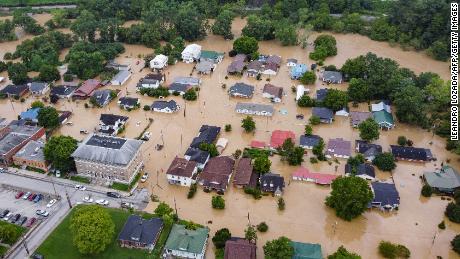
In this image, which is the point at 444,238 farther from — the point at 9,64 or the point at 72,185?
the point at 9,64

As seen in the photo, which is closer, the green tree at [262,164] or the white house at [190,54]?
the green tree at [262,164]

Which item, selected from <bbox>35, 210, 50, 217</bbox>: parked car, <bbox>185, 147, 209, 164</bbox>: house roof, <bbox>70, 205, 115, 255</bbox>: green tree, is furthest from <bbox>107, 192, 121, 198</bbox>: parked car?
<bbox>185, 147, 209, 164</bbox>: house roof

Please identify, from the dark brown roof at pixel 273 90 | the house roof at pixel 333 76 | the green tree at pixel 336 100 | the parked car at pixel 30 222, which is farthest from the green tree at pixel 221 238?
the house roof at pixel 333 76

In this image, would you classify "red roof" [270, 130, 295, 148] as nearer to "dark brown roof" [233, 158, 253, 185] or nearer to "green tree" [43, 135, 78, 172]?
"dark brown roof" [233, 158, 253, 185]

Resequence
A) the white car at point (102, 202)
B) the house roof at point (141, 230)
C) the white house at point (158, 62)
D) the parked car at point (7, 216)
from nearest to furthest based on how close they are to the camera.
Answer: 1. the house roof at point (141, 230)
2. the parked car at point (7, 216)
3. the white car at point (102, 202)
4. the white house at point (158, 62)

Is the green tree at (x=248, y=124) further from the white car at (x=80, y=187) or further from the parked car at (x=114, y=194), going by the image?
the white car at (x=80, y=187)

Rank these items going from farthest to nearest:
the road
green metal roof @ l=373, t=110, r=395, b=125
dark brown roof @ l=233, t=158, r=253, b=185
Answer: green metal roof @ l=373, t=110, r=395, b=125, dark brown roof @ l=233, t=158, r=253, b=185, the road

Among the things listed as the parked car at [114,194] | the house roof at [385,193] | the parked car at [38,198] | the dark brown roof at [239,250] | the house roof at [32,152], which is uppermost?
the house roof at [385,193]
